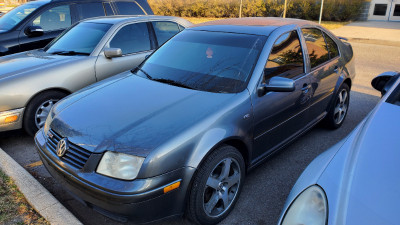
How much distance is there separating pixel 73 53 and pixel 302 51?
127 inches

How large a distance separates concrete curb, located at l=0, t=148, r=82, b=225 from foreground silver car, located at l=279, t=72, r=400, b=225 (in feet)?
5.79

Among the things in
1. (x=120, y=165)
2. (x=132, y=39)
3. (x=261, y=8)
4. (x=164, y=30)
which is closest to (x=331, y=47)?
(x=164, y=30)

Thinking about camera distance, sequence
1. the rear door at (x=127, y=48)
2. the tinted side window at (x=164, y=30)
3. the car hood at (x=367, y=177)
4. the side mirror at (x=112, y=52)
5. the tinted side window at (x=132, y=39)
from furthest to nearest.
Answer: the tinted side window at (x=164, y=30)
the tinted side window at (x=132, y=39)
the rear door at (x=127, y=48)
the side mirror at (x=112, y=52)
the car hood at (x=367, y=177)

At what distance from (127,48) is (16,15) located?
282 centimetres

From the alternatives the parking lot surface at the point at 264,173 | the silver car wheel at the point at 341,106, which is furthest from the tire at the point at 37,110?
the silver car wheel at the point at 341,106

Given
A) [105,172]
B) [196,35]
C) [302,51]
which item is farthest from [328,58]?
[105,172]

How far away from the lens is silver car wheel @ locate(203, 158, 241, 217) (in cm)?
262

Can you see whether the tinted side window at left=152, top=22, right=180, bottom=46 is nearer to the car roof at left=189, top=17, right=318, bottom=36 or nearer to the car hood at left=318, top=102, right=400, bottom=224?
the car roof at left=189, top=17, right=318, bottom=36

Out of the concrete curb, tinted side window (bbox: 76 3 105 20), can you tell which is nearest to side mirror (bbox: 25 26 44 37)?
tinted side window (bbox: 76 3 105 20)

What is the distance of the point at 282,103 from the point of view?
3.25 metres

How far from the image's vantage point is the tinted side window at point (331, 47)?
169 inches

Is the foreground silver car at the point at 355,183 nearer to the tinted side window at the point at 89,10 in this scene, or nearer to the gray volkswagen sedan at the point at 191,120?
the gray volkswagen sedan at the point at 191,120

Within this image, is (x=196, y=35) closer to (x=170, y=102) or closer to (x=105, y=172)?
(x=170, y=102)

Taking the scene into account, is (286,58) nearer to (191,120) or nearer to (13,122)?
(191,120)
